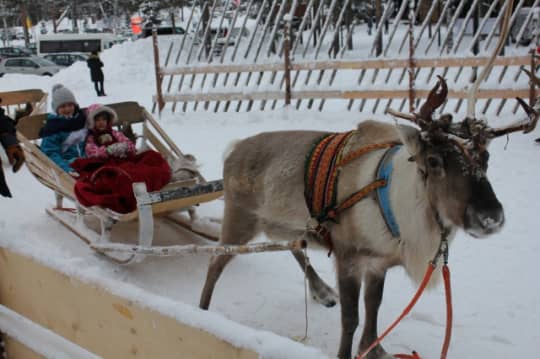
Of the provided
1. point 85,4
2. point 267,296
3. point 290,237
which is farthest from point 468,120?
point 85,4

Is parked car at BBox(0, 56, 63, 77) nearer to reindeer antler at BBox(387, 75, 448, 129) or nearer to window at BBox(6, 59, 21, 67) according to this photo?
window at BBox(6, 59, 21, 67)

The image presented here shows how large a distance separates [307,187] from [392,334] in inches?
45.8

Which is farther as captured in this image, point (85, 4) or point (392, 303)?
point (85, 4)

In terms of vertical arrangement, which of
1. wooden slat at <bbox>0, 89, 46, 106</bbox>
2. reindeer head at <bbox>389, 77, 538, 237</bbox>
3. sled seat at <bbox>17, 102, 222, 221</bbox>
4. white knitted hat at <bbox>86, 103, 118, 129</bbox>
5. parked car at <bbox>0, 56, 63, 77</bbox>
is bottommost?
parked car at <bbox>0, 56, 63, 77</bbox>

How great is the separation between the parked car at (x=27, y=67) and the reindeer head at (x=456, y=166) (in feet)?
78.6

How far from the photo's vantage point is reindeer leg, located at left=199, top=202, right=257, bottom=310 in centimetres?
391

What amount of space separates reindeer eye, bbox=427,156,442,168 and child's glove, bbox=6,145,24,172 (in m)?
6.11

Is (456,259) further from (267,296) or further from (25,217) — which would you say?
(25,217)

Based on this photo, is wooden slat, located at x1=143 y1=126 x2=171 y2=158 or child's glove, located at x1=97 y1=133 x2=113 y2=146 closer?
child's glove, located at x1=97 y1=133 x2=113 y2=146

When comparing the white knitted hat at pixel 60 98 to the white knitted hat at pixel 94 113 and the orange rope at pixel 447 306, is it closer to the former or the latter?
the white knitted hat at pixel 94 113

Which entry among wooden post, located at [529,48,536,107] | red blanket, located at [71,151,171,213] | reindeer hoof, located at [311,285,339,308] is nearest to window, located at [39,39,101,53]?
wooden post, located at [529,48,536,107]

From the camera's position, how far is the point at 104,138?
17.1 ft

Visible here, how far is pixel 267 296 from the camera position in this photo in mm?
4391

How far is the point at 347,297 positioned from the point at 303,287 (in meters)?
1.29
